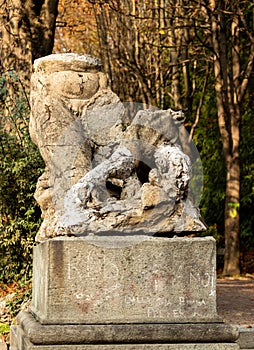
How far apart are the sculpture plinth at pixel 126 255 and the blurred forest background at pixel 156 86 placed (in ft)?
10.6

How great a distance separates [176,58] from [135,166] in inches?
537

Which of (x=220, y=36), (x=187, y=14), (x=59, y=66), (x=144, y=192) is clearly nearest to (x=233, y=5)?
(x=220, y=36)

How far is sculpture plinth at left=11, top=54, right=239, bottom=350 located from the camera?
267 inches

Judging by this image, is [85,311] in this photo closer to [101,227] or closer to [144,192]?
→ [101,227]

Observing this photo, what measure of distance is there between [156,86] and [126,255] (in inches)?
621

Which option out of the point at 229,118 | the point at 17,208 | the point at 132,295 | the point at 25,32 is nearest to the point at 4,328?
the point at 17,208

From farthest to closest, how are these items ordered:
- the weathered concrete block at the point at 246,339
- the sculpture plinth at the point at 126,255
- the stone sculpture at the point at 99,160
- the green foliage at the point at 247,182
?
1. the green foliage at the point at 247,182
2. the weathered concrete block at the point at 246,339
3. the stone sculpture at the point at 99,160
4. the sculpture plinth at the point at 126,255

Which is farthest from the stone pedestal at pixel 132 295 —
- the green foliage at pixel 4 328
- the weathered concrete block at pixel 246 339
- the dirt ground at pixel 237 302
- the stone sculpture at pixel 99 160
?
the green foliage at pixel 4 328

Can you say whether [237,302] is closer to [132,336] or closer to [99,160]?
[99,160]

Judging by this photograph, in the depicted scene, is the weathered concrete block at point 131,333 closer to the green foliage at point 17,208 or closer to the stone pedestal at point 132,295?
the stone pedestal at point 132,295

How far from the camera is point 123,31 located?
942 inches

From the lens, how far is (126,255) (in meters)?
6.88

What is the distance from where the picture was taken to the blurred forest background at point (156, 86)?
11148 millimetres

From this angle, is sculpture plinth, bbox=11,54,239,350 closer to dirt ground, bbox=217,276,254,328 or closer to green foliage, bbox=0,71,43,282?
dirt ground, bbox=217,276,254,328
